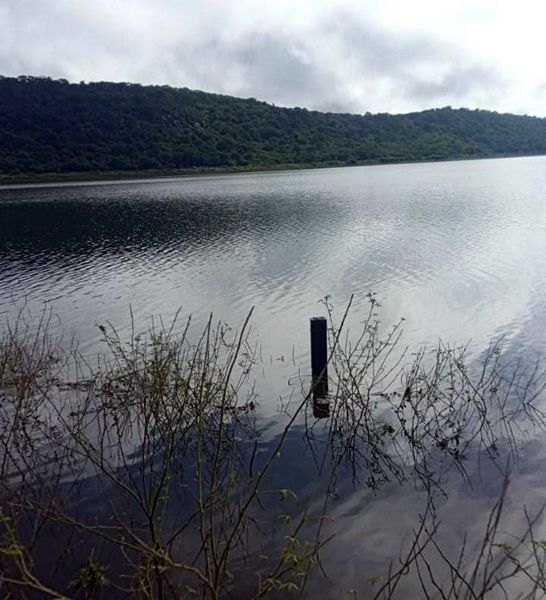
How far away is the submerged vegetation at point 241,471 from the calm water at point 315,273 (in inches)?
19.5

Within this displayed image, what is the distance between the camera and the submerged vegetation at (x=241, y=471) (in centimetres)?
614

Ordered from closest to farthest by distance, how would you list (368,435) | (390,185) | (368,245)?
1. (368,435)
2. (368,245)
3. (390,185)

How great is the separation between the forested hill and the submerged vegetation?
110 metres

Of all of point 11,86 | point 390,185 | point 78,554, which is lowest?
point 78,554

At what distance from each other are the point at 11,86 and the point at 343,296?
139 metres

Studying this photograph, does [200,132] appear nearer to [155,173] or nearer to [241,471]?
[155,173]

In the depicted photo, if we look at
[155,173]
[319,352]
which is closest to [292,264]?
[319,352]

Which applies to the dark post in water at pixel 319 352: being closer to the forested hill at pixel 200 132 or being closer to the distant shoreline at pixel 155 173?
the distant shoreline at pixel 155 173

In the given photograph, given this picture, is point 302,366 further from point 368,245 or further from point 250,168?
point 250,168

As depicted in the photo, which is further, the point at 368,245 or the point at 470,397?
the point at 368,245

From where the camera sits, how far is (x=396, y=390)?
1173cm

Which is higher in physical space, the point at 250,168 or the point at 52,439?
the point at 250,168

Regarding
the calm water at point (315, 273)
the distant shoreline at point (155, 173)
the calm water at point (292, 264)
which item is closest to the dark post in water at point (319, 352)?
the calm water at point (315, 273)

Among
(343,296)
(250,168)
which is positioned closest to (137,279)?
(343,296)
